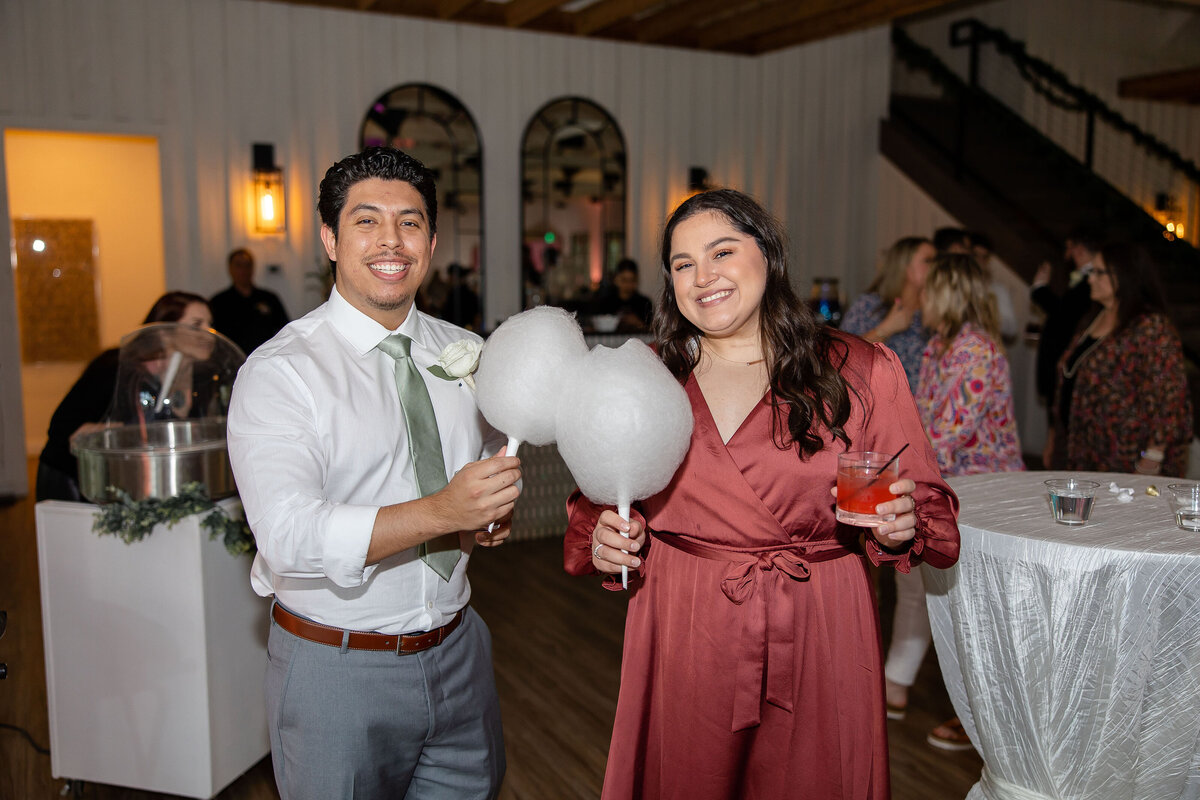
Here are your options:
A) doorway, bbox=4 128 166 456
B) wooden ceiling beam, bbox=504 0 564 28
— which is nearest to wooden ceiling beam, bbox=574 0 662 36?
wooden ceiling beam, bbox=504 0 564 28

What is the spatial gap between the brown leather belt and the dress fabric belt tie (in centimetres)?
57

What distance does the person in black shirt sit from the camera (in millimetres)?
6551

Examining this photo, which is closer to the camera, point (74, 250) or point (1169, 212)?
point (74, 250)

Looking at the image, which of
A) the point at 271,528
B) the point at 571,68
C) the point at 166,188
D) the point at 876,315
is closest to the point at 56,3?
the point at 166,188

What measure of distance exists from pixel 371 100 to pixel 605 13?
211 cm

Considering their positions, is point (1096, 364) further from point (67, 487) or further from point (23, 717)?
point (23, 717)

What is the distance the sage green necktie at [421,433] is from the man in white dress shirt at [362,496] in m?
0.01

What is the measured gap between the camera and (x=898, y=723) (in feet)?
10.5

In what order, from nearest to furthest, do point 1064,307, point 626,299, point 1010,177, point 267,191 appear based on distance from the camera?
point 1064,307 < point 267,191 < point 626,299 < point 1010,177

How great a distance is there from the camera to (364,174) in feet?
5.41

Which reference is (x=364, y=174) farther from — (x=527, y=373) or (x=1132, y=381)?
(x=1132, y=381)

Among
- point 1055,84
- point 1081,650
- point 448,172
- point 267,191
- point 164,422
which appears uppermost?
point 1055,84

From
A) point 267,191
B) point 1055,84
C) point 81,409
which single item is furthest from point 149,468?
point 1055,84

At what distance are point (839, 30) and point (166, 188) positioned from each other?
5.69 meters
